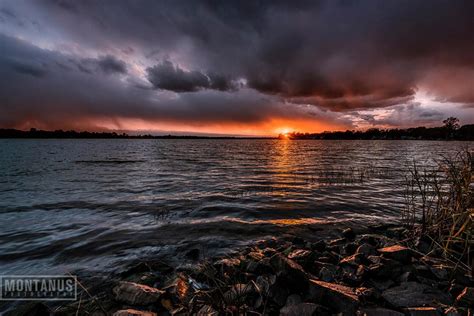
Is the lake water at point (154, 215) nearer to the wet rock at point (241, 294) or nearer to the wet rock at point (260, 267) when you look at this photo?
the wet rock at point (260, 267)

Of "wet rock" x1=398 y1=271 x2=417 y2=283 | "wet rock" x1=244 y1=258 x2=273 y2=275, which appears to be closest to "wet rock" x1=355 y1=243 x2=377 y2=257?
"wet rock" x1=398 y1=271 x2=417 y2=283

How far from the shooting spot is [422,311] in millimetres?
3656

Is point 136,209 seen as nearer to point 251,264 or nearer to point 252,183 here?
point 251,264

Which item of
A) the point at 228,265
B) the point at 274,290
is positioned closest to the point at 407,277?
the point at 274,290

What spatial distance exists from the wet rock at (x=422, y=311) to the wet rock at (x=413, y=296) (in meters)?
0.20

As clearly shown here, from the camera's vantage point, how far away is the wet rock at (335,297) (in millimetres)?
3805

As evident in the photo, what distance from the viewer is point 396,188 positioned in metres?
17.5

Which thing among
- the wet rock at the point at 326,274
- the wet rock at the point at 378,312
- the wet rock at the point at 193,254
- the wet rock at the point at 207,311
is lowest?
the wet rock at the point at 193,254

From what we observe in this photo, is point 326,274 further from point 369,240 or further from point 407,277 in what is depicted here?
point 369,240

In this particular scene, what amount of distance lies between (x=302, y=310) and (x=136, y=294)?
3.25 metres

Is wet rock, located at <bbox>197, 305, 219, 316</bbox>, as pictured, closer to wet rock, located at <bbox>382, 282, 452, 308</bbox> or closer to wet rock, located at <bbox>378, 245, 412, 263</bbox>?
wet rock, located at <bbox>382, 282, 452, 308</bbox>

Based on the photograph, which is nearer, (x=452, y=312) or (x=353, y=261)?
(x=452, y=312)

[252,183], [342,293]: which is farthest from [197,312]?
[252,183]

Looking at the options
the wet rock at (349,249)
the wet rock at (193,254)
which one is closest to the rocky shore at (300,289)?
the wet rock at (349,249)
